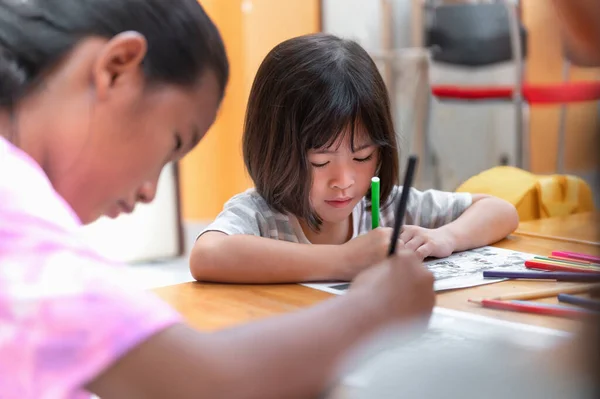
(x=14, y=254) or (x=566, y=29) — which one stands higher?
(x=566, y=29)

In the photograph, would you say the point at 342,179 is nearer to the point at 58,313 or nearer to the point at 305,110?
the point at 305,110

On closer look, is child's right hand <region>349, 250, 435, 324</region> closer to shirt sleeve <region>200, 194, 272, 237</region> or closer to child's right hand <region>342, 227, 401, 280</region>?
child's right hand <region>342, 227, 401, 280</region>

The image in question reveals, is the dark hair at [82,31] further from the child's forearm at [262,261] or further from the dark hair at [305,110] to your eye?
the dark hair at [305,110]

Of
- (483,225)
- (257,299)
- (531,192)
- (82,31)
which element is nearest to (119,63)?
(82,31)

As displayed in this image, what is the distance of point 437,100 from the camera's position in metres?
2.91

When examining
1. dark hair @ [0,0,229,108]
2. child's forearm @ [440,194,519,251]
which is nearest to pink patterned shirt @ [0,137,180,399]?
dark hair @ [0,0,229,108]

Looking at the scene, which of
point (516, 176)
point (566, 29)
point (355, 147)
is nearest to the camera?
point (566, 29)

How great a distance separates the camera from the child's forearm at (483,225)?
97cm

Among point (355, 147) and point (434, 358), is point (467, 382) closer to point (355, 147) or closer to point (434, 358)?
point (434, 358)

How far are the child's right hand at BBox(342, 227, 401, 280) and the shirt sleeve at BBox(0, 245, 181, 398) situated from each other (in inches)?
16.7

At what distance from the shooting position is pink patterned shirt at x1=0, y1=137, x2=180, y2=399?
38 cm

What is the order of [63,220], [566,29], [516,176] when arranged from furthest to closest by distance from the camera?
[516,176], [63,220], [566,29]

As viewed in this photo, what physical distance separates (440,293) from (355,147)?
279mm

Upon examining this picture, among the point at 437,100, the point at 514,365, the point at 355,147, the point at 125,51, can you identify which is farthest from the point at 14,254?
the point at 437,100
